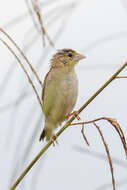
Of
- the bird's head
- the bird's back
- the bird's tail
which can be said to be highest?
the bird's head

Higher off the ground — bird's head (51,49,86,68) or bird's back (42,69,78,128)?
bird's head (51,49,86,68)

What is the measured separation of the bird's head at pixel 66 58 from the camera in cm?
254

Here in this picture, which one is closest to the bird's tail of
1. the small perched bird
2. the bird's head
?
the small perched bird

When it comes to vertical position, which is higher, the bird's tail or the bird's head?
the bird's head

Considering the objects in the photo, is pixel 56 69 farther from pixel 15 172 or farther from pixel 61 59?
pixel 15 172

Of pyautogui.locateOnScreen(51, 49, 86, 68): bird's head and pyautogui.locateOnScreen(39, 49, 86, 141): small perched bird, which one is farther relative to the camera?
pyautogui.locateOnScreen(51, 49, 86, 68): bird's head

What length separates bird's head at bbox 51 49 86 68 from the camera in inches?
100

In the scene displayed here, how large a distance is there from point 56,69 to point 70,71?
115mm

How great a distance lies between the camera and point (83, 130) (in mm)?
1290

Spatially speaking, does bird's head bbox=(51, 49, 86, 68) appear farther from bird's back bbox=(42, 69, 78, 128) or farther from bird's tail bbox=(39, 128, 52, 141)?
bird's tail bbox=(39, 128, 52, 141)

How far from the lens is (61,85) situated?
2324 mm

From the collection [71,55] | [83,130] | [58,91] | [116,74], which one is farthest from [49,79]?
[116,74]

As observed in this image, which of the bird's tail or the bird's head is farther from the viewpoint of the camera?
the bird's head

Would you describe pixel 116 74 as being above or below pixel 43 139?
above
